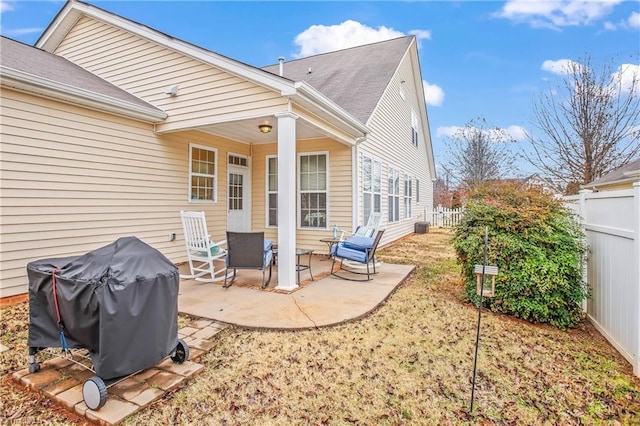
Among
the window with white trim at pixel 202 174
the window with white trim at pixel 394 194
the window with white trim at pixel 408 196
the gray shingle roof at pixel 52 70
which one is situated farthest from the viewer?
the window with white trim at pixel 408 196

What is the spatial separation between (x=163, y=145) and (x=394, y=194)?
7.18m

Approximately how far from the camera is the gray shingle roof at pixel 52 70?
5.07m

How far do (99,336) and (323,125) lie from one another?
503cm

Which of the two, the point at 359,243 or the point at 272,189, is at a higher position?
the point at 272,189

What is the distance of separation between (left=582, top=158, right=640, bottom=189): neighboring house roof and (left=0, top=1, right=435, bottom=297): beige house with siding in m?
5.97

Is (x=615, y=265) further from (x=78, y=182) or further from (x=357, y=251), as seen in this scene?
(x=78, y=182)

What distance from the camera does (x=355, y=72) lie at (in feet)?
36.1

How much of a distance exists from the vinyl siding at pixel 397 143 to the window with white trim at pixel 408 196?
Answer: 0.25 metres

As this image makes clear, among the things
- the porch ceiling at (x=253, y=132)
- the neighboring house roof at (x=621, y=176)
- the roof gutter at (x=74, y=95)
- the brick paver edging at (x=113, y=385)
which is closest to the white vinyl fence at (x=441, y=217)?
the neighboring house roof at (x=621, y=176)

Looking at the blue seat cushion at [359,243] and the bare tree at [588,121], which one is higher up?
the bare tree at [588,121]

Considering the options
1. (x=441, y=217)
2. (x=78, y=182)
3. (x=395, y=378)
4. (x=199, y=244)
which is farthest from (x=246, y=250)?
(x=441, y=217)

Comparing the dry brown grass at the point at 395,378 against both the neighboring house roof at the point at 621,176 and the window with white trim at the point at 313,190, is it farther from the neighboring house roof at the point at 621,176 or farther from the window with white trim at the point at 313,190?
the neighboring house roof at the point at 621,176

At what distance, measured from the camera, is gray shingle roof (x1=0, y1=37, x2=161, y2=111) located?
16.6 ft

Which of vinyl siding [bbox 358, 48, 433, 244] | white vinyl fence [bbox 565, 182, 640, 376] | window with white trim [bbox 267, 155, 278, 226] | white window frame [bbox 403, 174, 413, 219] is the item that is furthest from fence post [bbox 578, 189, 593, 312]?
white window frame [bbox 403, 174, 413, 219]
